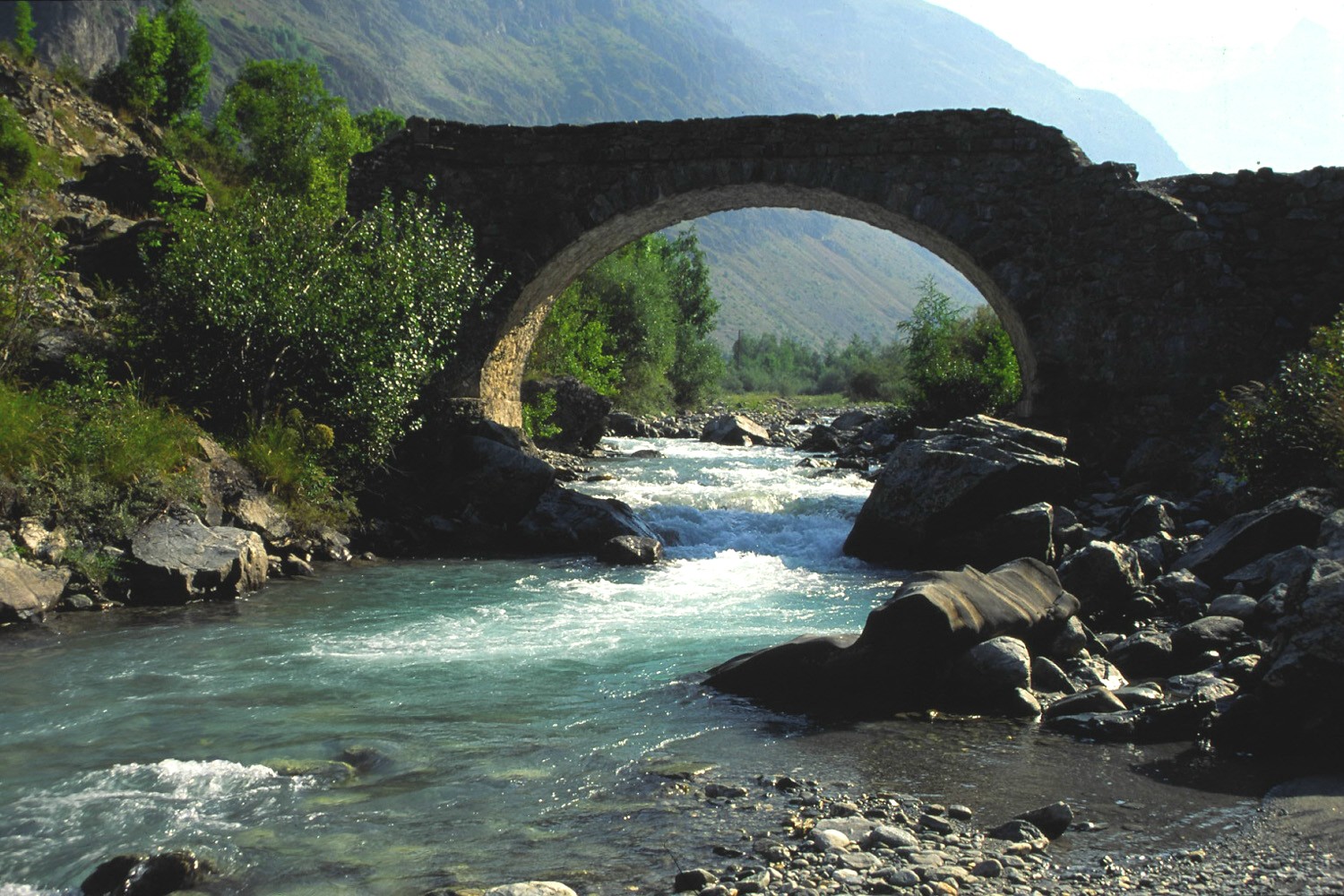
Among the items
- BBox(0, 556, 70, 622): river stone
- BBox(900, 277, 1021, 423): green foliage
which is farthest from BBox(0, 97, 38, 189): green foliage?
BBox(900, 277, 1021, 423): green foliage

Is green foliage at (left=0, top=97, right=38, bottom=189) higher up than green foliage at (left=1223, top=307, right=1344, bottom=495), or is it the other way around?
green foliage at (left=0, top=97, right=38, bottom=189)

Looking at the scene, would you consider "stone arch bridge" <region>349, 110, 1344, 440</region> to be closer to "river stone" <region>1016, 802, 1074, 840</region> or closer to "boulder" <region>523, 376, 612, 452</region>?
"boulder" <region>523, 376, 612, 452</region>

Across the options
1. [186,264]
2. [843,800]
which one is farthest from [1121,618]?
[186,264]

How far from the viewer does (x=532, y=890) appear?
3.12 meters

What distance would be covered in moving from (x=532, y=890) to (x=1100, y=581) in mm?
5189

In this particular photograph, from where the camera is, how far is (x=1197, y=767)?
4344mm

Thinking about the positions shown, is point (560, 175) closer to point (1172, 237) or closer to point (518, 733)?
point (1172, 237)

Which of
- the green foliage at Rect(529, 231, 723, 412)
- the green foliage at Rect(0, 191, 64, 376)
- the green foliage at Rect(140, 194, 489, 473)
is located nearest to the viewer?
the green foliage at Rect(0, 191, 64, 376)

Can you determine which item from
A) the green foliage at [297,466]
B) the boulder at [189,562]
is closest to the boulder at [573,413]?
the green foliage at [297,466]

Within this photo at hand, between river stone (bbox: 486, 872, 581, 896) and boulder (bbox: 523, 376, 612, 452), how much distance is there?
627 inches

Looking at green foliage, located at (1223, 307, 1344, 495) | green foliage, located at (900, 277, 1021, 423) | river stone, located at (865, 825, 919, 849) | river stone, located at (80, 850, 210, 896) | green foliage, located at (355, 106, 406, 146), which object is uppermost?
green foliage, located at (355, 106, 406, 146)

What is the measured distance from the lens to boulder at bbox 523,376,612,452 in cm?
1931

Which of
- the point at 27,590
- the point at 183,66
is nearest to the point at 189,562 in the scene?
the point at 27,590

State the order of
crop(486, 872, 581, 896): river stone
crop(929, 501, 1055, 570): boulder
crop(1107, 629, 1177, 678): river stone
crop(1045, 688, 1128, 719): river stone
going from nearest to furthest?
1. crop(486, 872, 581, 896): river stone
2. crop(1045, 688, 1128, 719): river stone
3. crop(1107, 629, 1177, 678): river stone
4. crop(929, 501, 1055, 570): boulder
